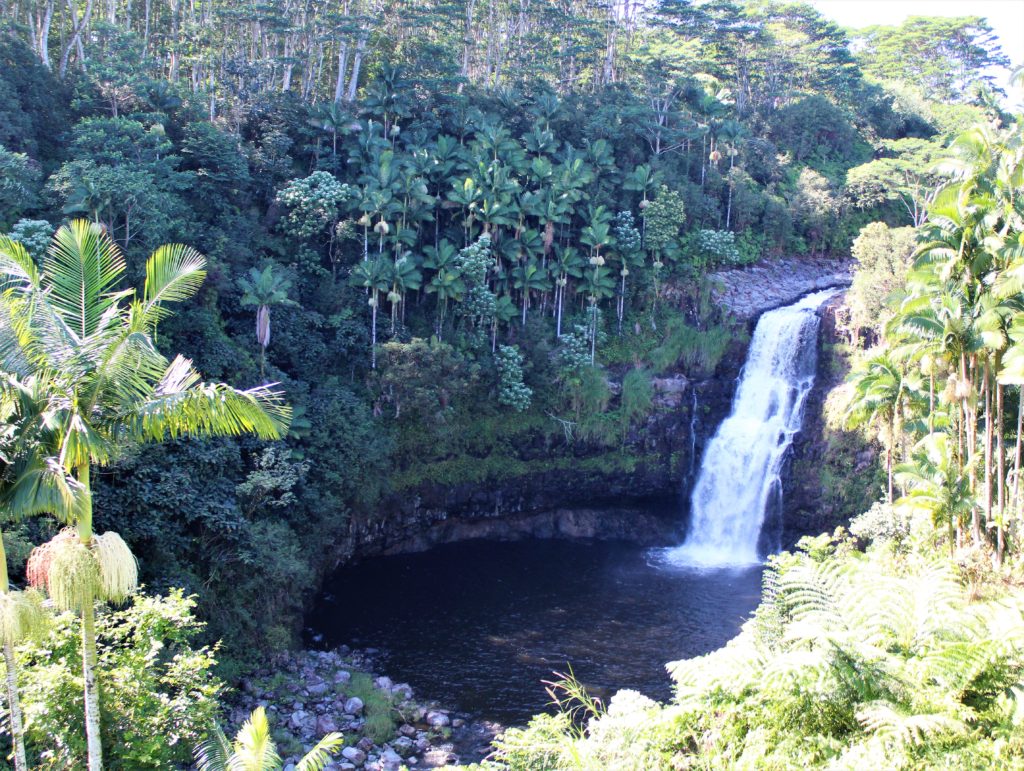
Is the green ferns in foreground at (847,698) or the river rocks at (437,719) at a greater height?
the green ferns in foreground at (847,698)

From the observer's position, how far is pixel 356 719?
65.1 feet

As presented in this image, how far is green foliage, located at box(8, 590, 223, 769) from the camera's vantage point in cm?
1047

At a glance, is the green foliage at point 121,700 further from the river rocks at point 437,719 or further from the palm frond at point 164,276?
the river rocks at point 437,719

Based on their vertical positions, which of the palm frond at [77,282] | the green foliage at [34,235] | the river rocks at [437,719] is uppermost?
the palm frond at [77,282]

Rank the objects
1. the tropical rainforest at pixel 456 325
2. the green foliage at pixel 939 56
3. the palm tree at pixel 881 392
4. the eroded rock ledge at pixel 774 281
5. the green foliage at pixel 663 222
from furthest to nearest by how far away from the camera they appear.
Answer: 1. the green foliage at pixel 939 56
2. the eroded rock ledge at pixel 774 281
3. the green foliage at pixel 663 222
4. the palm tree at pixel 881 392
5. the tropical rainforest at pixel 456 325

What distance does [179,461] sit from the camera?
845 inches

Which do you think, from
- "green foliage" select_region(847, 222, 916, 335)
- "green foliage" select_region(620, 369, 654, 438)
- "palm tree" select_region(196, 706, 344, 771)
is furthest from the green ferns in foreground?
"green foliage" select_region(847, 222, 916, 335)

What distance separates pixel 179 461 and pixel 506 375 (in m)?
13.7

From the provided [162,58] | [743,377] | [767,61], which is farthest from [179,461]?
[767,61]

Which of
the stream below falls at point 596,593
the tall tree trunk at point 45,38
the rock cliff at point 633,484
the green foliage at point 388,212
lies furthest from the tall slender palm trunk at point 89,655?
the tall tree trunk at point 45,38

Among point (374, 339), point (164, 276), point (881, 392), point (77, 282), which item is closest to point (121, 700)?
point (77, 282)

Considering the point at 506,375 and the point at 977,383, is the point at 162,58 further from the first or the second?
the point at 977,383

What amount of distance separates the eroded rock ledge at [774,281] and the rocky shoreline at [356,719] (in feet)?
73.5

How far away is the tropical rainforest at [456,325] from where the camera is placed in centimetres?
891
